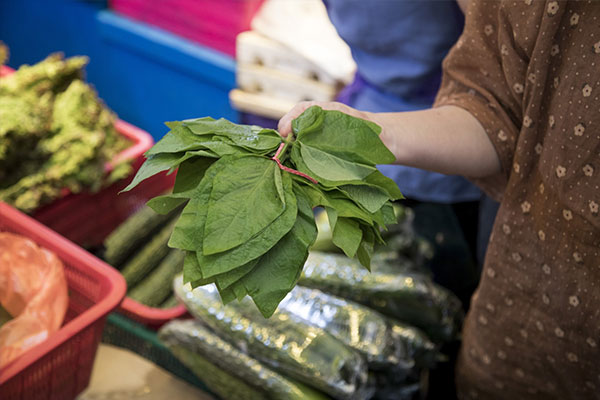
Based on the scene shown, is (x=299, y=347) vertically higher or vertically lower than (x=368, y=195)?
lower

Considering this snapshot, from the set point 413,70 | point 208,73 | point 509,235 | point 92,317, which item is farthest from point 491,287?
point 208,73

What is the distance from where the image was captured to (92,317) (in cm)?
102

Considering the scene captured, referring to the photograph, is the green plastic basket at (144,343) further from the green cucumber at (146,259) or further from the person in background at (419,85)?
the person in background at (419,85)

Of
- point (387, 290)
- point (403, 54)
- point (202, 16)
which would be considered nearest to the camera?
point (387, 290)

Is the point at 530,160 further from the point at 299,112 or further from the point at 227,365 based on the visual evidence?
the point at 227,365

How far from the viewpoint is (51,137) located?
148 centimetres

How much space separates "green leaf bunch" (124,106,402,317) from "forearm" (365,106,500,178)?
0.12 m

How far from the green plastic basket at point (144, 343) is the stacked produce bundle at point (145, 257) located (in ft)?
0.46

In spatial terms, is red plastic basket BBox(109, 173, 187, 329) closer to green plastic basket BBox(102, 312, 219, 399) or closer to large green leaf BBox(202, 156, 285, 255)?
green plastic basket BBox(102, 312, 219, 399)

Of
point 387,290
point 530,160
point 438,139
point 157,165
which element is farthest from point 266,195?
point 387,290

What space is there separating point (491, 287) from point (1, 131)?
1100mm

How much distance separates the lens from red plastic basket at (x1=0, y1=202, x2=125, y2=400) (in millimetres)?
941

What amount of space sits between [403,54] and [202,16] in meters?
1.03

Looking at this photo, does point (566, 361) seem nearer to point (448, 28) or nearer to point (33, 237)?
point (448, 28)
